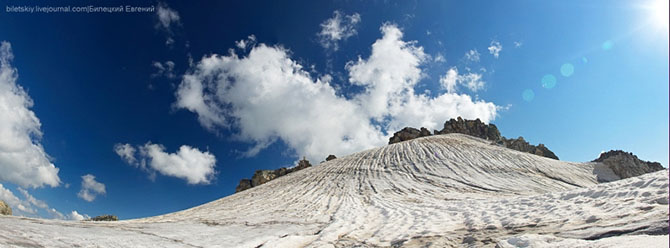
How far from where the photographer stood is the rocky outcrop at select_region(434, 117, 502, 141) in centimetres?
4612

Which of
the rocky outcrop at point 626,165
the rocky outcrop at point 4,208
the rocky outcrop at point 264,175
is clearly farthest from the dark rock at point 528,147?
the rocky outcrop at point 4,208

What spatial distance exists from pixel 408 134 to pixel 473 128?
417 inches

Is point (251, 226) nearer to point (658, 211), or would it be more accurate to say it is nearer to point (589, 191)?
point (658, 211)

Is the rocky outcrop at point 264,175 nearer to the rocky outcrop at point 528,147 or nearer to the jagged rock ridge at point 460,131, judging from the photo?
the jagged rock ridge at point 460,131

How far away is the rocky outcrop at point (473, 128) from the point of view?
1816 inches

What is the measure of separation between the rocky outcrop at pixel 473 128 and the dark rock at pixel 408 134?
197 cm

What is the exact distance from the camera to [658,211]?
408 centimetres

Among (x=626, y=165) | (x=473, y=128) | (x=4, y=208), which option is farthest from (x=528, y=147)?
(x=4, y=208)

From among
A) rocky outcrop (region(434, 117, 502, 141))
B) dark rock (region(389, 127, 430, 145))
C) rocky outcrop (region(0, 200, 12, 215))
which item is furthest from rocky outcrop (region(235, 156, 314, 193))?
rocky outcrop (region(0, 200, 12, 215))

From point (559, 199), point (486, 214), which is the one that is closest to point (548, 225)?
point (486, 214)

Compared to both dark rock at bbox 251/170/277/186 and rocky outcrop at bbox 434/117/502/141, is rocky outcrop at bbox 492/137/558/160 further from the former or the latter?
dark rock at bbox 251/170/277/186

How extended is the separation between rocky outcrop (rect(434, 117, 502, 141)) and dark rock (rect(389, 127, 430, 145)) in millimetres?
1973

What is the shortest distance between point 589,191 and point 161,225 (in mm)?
9460

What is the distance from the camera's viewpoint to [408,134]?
45.7 metres
